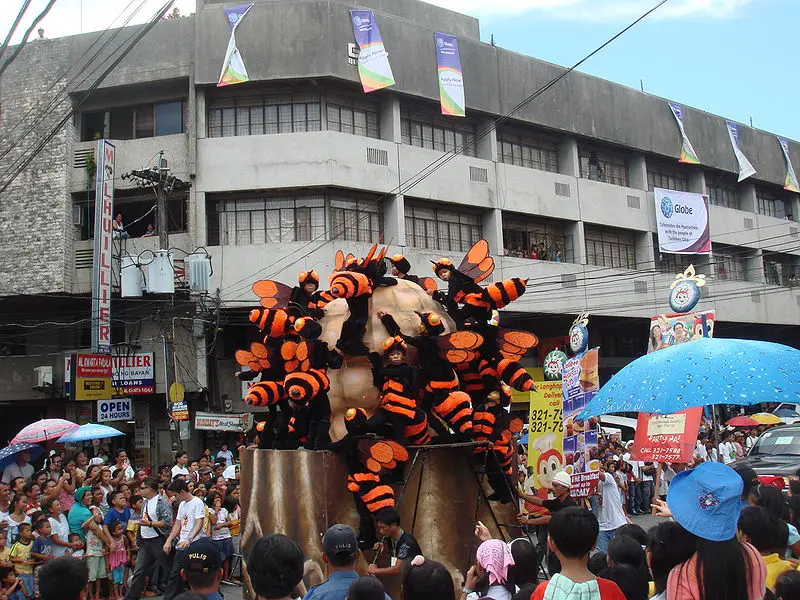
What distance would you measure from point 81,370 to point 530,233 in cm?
1811

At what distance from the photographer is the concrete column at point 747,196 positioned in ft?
141

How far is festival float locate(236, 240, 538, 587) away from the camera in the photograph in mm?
7926

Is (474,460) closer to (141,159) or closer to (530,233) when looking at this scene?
(141,159)

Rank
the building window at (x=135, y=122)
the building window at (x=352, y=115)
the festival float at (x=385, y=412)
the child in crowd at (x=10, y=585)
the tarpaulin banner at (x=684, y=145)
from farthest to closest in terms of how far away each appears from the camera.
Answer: the tarpaulin banner at (x=684, y=145)
the building window at (x=352, y=115)
the building window at (x=135, y=122)
the child in crowd at (x=10, y=585)
the festival float at (x=385, y=412)

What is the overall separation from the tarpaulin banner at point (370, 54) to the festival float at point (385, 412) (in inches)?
809

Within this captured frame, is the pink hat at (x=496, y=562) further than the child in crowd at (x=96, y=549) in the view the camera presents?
No

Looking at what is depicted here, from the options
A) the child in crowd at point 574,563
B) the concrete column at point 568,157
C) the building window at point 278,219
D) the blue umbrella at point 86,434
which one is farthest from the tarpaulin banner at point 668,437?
the concrete column at point 568,157

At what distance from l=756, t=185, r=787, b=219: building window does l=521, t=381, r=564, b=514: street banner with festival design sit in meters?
35.3

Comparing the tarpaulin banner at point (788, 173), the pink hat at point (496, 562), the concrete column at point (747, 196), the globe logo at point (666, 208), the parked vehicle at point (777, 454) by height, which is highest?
the tarpaulin banner at point (788, 173)

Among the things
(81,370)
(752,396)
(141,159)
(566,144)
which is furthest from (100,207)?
(752,396)

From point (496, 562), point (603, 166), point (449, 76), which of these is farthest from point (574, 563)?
point (603, 166)

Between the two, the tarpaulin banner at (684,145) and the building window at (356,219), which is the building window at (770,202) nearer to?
the tarpaulin banner at (684,145)

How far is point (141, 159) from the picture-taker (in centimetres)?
2819

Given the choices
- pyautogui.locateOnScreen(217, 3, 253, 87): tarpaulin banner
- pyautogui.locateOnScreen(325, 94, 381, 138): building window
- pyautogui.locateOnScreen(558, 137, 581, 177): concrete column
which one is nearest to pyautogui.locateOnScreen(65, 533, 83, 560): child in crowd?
pyautogui.locateOnScreen(217, 3, 253, 87): tarpaulin banner
